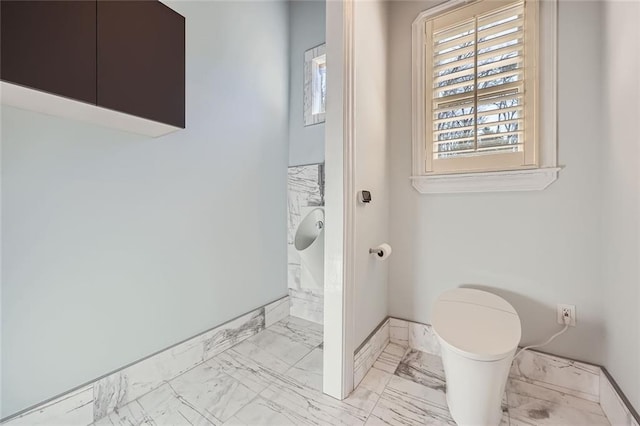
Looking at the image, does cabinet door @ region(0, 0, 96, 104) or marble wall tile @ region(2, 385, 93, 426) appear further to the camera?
marble wall tile @ region(2, 385, 93, 426)

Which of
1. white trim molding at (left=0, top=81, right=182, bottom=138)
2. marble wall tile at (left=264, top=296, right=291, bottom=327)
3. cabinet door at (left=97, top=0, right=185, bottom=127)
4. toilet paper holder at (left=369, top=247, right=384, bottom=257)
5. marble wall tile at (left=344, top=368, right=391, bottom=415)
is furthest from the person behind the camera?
marble wall tile at (left=264, top=296, right=291, bottom=327)

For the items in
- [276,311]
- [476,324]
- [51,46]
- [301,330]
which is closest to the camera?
[51,46]

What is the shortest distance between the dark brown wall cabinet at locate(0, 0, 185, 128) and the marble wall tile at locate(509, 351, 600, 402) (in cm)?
234

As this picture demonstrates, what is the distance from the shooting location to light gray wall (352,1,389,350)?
147cm

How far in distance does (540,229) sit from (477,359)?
36.1 inches

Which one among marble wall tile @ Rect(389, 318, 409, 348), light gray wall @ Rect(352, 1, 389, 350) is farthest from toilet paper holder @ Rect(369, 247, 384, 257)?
marble wall tile @ Rect(389, 318, 409, 348)

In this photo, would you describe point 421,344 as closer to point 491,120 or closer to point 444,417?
point 444,417

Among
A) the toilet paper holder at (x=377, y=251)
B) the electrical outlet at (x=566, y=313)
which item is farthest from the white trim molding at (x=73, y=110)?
the electrical outlet at (x=566, y=313)

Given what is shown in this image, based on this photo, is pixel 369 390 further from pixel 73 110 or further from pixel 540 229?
pixel 73 110

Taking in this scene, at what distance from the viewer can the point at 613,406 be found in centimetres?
117

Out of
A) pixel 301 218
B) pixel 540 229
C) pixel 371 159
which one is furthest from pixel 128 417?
pixel 540 229

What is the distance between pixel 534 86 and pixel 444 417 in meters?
1.84

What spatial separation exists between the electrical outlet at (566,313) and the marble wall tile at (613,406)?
255 mm

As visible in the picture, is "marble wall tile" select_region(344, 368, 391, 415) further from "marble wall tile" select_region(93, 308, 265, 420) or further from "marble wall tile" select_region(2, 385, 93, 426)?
"marble wall tile" select_region(2, 385, 93, 426)
